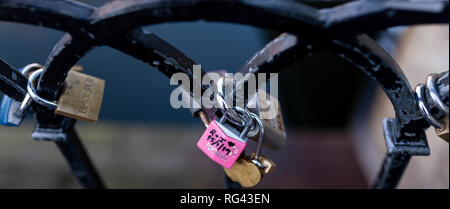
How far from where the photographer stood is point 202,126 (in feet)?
7.52

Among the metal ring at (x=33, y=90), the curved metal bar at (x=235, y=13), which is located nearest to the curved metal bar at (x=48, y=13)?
the curved metal bar at (x=235, y=13)

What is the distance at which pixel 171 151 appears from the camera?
213cm

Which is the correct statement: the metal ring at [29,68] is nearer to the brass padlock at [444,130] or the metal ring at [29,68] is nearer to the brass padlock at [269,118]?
the brass padlock at [269,118]

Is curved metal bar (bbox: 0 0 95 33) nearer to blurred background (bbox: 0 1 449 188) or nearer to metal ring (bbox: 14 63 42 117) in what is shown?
metal ring (bbox: 14 63 42 117)

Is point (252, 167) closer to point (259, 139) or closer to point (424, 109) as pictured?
point (259, 139)

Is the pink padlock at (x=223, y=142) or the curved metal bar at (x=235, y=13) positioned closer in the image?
the curved metal bar at (x=235, y=13)

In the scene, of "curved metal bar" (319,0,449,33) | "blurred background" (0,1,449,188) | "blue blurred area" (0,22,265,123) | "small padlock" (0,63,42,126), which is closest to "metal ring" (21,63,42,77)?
"small padlock" (0,63,42,126)

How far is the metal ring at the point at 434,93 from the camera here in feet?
1.86

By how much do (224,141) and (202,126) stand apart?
1.62 m

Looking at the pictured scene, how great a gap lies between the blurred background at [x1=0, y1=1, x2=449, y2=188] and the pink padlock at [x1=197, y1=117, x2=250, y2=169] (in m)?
1.15

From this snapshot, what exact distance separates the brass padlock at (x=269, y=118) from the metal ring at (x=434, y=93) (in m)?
0.29

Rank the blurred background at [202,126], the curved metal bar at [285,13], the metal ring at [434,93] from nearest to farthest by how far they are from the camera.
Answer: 1. the curved metal bar at [285,13]
2. the metal ring at [434,93]
3. the blurred background at [202,126]

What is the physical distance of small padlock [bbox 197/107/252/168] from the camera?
2.22 ft
